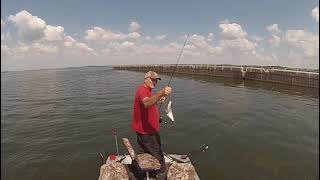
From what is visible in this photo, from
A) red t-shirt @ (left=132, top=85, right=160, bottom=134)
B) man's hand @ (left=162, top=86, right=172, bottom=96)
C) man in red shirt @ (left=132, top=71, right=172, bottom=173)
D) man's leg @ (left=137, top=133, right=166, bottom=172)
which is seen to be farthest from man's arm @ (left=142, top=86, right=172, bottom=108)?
man's leg @ (left=137, top=133, right=166, bottom=172)

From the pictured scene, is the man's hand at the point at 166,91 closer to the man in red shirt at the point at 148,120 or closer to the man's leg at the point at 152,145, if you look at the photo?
the man in red shirt at the point at 148,120

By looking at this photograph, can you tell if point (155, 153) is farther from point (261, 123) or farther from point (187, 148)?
point (261, 123)

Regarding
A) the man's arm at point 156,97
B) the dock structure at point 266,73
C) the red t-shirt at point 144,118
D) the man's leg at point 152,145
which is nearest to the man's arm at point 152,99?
the man's arm at point 156,97

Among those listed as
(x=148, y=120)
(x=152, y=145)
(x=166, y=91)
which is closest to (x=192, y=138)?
(x=152, y=145)

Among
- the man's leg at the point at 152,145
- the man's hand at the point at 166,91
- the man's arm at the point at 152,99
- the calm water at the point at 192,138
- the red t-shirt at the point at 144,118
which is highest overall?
the man's hand at the point at 166,91

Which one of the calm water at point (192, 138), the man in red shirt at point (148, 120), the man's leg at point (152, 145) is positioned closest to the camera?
the man in red shirt at point (148, 120)

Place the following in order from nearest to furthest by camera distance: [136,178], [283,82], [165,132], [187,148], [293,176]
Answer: [136,178]
[293,176]
[187,148]
[165,132]
[283,82]

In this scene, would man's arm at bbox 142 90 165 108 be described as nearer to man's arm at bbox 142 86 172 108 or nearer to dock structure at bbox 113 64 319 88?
man's arm at bbox 142 86 172 108

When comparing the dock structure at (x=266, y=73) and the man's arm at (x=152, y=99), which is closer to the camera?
the man's arm at (x=152, y=99)

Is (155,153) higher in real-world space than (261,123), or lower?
higher

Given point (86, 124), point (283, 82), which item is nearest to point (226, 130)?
point (86, 124)

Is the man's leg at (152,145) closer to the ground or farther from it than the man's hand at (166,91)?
closer to the ground

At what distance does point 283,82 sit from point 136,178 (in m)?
38.8

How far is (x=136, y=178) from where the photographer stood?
6523 millimetres
